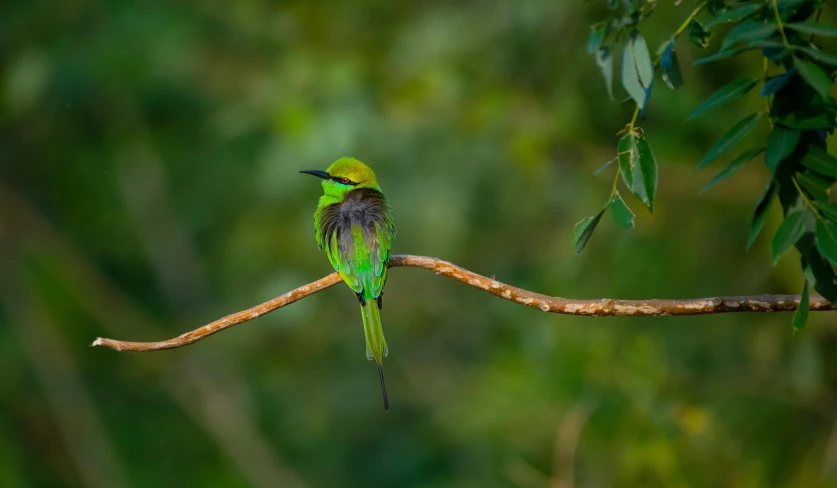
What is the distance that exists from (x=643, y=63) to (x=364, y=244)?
1548 mm

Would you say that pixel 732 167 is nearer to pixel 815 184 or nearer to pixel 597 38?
pixel 815 184

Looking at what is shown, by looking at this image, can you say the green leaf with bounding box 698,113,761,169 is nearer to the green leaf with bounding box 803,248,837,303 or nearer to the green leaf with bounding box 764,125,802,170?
the green leaf with bounding box 764,125,802,170

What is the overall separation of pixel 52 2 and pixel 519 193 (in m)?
3.97

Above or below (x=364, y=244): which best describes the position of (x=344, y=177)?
above

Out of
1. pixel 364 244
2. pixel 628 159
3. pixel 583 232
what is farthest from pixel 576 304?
pixel 364 244

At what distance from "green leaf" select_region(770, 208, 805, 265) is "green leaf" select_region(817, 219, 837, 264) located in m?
0.02

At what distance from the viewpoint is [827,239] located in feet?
4.91

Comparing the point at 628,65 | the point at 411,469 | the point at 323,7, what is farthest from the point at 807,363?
the point at 411,469

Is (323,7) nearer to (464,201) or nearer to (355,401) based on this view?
(464,201)

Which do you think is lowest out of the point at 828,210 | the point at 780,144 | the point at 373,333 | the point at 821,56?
the point at 373,333

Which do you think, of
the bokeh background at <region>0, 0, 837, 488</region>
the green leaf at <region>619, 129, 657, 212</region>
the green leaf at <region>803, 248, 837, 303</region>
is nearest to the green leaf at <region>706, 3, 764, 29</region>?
the green leaf at <region>619, 129, 657, 212</region>

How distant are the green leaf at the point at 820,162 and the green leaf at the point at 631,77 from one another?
10.1 inches

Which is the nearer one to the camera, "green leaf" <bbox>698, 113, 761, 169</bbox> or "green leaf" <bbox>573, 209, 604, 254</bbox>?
"green leaf" <bbox>698, 113, 761, 169</bbox>

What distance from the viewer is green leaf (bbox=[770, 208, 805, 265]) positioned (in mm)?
1510
